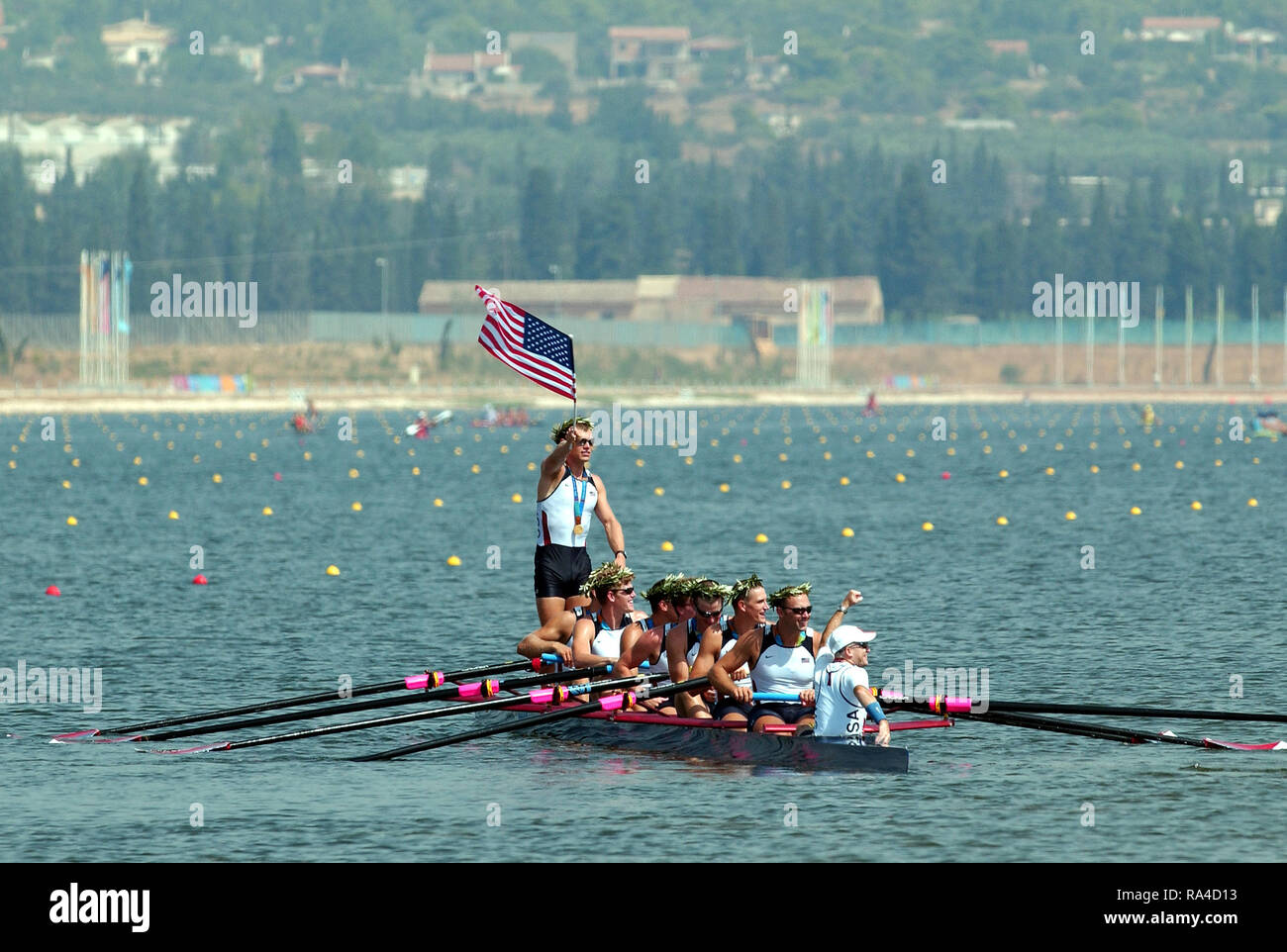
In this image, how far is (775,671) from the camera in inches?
867

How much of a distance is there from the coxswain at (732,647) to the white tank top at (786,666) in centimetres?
18

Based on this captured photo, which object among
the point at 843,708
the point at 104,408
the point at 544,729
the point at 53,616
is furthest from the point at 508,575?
the point at 104,408

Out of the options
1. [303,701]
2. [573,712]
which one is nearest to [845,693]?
[573,712]

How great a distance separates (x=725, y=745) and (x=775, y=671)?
1097 mm

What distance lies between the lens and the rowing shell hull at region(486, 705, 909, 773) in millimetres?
21656

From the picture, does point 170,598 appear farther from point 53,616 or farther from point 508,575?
point 508,575

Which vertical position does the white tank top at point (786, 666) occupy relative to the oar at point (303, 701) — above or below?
above

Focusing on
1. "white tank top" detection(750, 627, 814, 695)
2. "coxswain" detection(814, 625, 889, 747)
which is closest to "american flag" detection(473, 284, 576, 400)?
"white tank top" detection(750, 627, 814, 695)

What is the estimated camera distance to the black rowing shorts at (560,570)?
81.1 feet

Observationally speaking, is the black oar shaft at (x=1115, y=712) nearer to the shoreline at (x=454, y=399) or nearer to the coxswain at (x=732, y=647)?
the coxswain at (x=732, y=647)

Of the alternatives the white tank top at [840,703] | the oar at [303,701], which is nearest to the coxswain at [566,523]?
the oar at [303,701]
